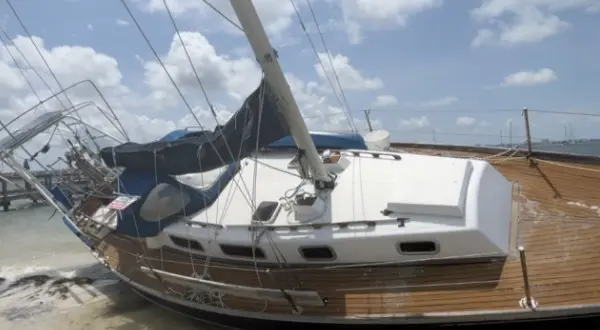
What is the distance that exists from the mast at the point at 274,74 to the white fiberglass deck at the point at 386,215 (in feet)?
3.33

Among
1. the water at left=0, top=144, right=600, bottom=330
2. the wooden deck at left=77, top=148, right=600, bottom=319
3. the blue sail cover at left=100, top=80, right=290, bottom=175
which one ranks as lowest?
the water at left=0, top=144, right=600, bottom=330

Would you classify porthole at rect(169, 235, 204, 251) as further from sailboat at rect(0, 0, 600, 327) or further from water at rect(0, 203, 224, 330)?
water at rect(0, 203, 224, 330)

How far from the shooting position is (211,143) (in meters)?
8.69

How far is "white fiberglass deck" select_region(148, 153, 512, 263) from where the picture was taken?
7.48m

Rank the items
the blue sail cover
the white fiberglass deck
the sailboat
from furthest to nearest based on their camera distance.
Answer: the blue sail cover
the white fiberglass deck
the sailboat

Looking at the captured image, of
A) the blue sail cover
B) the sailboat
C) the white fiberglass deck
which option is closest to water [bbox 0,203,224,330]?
the sailboat

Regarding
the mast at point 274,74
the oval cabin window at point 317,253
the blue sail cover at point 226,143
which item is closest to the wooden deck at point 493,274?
the oval cabin window at point 317,253

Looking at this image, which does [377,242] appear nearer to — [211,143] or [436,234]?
[436,234]

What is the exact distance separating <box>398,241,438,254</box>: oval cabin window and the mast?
201cm

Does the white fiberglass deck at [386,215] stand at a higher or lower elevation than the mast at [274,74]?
lower

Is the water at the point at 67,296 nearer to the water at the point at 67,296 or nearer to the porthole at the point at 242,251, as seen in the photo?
the water at the point at 67,296

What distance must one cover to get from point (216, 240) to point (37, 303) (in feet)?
21.0

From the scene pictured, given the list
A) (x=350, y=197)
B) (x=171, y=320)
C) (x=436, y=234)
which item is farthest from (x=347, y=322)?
(x=171, y=320)

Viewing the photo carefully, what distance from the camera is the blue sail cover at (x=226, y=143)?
27.3 ft
